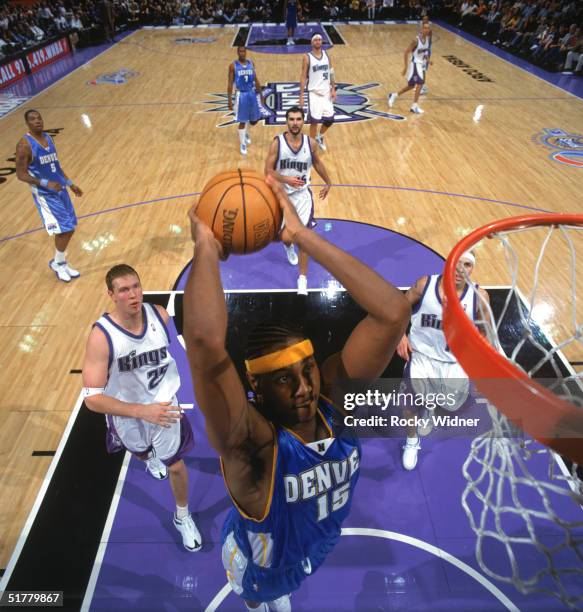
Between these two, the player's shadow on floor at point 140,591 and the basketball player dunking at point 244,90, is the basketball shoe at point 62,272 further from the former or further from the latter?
the basketball player dunking at point 244,90

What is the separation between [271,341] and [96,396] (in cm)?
149

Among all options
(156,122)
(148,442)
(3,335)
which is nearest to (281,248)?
(3,335)

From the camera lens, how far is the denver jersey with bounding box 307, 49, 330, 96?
7.99 metres

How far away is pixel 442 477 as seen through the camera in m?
3.38

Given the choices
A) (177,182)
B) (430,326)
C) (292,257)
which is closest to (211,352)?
(430,326)

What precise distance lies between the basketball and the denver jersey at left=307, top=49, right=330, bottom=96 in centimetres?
669

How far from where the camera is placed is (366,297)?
1422 mm

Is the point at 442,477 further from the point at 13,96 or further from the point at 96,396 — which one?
the point at 13,96

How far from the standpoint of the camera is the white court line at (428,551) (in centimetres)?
272

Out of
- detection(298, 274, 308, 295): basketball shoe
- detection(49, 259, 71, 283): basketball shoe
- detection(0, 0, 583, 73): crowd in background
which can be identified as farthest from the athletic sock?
detection(0, 0, 583, 73): crowd in background

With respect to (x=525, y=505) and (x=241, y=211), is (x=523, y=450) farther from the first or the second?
(x=241, y=211)

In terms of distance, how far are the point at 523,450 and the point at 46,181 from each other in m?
5.07

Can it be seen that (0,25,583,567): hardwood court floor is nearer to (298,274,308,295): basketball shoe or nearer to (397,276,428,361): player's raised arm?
(298,274,308,295): basketball shoe

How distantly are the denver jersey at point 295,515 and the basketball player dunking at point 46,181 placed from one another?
4.24 m
